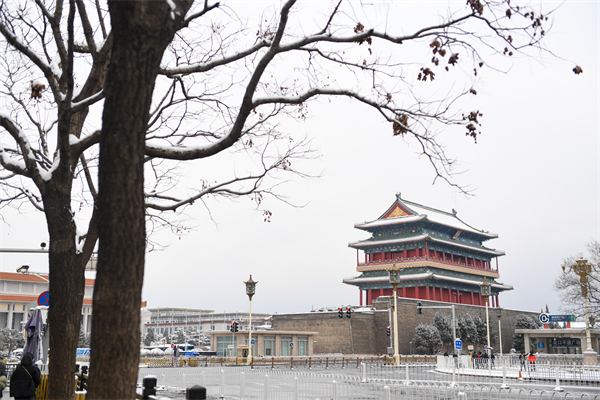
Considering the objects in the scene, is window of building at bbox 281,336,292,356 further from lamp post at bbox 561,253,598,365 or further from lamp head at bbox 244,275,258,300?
lamp post at bbox 561,253,598,365

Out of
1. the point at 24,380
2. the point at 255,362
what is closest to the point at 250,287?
the point at 255,362

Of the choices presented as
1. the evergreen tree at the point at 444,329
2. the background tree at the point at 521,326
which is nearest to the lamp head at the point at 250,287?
the evergreen tree at the point at 444,329

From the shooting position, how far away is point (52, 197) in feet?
25.7

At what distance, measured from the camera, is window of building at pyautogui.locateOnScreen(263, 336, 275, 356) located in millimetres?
49406

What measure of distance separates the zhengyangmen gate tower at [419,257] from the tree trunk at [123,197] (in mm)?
57090

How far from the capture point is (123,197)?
458cm

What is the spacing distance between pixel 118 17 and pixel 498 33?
4544 millimetres

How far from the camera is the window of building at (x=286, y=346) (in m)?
50.4

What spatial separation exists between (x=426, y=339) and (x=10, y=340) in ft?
148

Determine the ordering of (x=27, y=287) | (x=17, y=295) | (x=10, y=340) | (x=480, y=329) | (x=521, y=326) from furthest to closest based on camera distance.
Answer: (x=27, y=287)
(x=17, y=295)
(x=521, y=326)
(x=480, y=329)
(x=10, y=340)

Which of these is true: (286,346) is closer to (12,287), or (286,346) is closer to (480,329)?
(480,329)

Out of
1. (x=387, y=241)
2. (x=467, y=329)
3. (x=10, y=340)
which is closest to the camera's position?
(x=467, y=329)

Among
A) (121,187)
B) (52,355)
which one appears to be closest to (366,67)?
(121,187)

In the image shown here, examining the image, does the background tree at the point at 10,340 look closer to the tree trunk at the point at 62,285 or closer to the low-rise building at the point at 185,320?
the low-rise building at the point at 185,320
